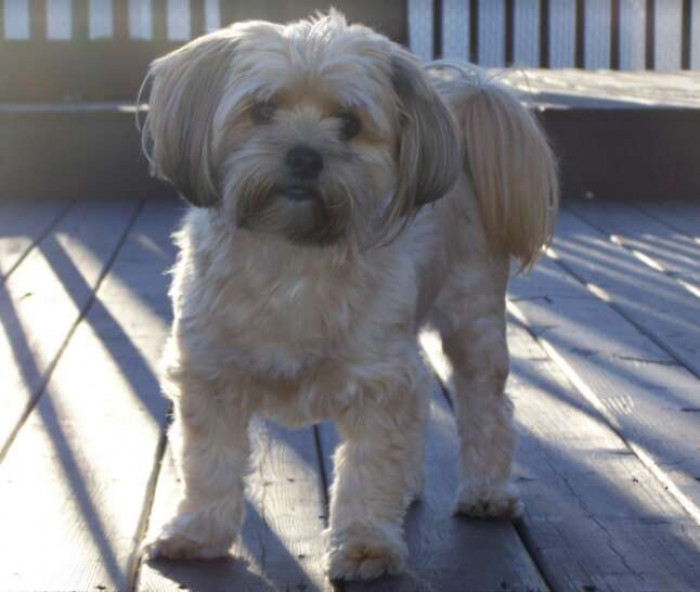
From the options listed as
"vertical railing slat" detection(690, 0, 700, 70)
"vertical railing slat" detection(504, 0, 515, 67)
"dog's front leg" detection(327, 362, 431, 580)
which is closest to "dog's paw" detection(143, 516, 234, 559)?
"dog's front leg" detection(327, 362, 431, 580)

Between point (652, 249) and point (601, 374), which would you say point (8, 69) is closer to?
point (652, 249)

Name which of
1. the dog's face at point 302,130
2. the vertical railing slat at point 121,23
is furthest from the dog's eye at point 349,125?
the vertical railing slat at point 121,23

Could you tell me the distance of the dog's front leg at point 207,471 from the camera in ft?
11.5

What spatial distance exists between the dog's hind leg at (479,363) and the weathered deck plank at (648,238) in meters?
2.57

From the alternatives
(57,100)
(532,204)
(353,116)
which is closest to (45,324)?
(532,204)

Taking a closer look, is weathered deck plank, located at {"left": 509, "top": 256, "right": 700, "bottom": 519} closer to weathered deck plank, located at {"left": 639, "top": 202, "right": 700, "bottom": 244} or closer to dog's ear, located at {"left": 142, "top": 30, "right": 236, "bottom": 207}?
dog's ear, located at {"left": 142, "top": 30, "right": 236, "bottom": 207}

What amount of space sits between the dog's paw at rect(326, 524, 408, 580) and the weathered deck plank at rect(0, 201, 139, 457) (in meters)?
1.11

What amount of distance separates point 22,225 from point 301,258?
15.1 ft

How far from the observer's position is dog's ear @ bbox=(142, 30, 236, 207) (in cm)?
338

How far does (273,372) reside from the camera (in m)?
3.41

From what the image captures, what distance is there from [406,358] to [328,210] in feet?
1.21

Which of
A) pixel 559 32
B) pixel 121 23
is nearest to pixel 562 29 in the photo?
pixel 559 32

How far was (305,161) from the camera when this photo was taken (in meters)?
3.27

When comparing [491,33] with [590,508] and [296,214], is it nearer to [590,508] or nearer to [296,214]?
[590,508]
